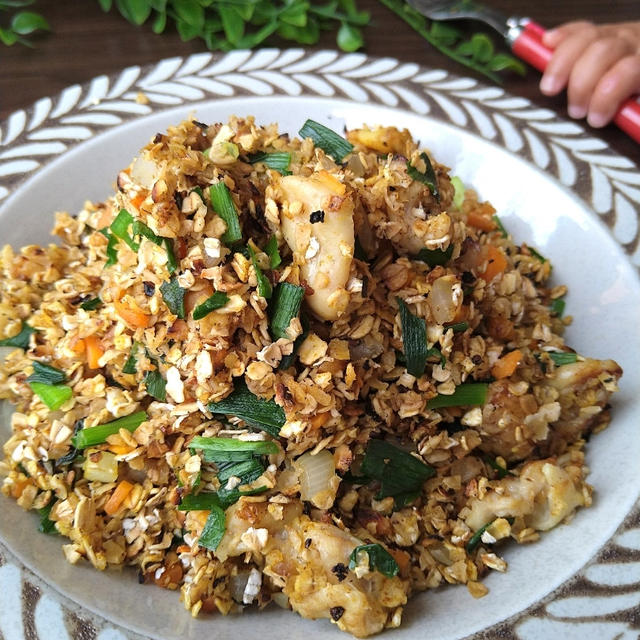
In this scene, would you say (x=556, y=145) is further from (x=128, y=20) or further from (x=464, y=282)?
(x=128, y=20)

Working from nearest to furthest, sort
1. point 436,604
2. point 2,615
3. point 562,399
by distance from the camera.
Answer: point 2,615 → point 436,604 → point 562,399

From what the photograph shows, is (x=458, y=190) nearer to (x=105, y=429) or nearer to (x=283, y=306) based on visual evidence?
(x=283, y=306)

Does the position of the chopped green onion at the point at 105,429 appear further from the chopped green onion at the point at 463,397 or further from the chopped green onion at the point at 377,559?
the chopped green onion at the point at 463,397

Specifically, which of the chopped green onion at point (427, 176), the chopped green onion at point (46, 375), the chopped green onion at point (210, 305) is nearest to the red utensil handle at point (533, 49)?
the chopped green onion at point (427, 176)

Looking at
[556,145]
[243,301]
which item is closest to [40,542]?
[243,301]

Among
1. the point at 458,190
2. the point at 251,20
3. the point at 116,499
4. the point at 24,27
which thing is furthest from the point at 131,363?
the point at 24,27

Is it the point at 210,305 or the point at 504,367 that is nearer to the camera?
the point at 210,305
